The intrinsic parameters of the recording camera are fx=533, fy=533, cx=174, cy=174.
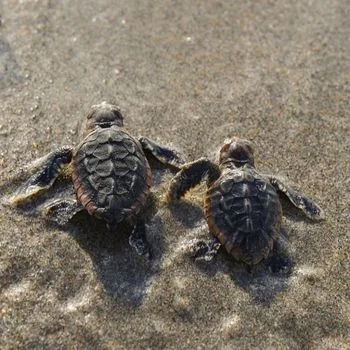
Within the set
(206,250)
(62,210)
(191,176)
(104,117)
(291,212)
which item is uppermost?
(104,117)

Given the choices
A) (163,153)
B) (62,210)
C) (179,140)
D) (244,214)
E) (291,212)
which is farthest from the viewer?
(179,140)

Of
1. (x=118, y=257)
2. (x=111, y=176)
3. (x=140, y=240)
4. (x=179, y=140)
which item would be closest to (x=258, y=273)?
(x=140, y=240)

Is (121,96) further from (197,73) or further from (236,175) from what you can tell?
(236,175)

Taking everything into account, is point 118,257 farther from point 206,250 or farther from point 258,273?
point 258,273

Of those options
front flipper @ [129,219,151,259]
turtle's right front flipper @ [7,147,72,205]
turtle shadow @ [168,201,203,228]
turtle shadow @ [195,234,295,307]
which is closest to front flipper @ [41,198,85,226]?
turtle's right front flipper @ [7,147,72,205]

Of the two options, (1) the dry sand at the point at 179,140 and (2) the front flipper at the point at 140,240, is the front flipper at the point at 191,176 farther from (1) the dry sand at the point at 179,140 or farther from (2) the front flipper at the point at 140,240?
(2) the front flipper at the point at 140,240

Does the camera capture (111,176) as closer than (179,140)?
Yes
